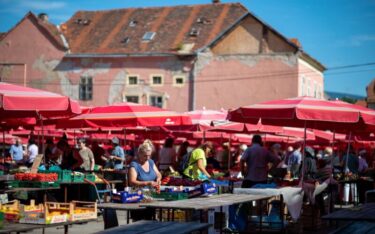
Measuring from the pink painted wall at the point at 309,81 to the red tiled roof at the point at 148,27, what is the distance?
5.62m

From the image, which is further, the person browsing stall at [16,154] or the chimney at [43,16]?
the chimney at [43,16]

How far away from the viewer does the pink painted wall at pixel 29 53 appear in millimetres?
55781

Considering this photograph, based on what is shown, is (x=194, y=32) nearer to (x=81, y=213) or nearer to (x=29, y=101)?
(x=29, y=101)

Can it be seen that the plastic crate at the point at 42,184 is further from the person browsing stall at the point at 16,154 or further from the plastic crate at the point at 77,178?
the person browsing stall at the point at 16,154

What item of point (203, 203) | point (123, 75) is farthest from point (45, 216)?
point (123, 75)

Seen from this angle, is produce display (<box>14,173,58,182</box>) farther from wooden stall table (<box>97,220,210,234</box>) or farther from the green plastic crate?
wooden stall table (<box>97,220,210,234</box>)

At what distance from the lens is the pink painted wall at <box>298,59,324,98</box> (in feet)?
173

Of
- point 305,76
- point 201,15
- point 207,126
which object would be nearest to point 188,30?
point 201,15

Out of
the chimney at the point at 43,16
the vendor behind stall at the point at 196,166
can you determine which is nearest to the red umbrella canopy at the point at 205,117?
the vendor behind stall at the point at 196,166

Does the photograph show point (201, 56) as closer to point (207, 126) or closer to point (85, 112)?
point (207, 126)

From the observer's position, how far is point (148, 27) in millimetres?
55500

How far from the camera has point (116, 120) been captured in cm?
1683

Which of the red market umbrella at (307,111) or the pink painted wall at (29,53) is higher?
the pink painted wall at (29,53)

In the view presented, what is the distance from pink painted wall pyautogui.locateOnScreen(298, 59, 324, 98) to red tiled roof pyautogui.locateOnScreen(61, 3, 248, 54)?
562 cm
